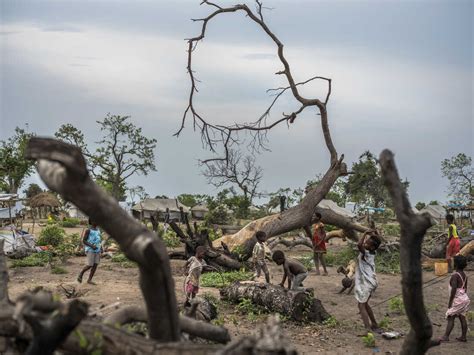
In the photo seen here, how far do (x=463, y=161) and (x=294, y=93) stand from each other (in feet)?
155

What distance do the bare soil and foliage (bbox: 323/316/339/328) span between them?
0.06m

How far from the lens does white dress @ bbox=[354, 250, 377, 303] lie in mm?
10812

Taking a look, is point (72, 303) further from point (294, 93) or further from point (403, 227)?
point (294, 93)

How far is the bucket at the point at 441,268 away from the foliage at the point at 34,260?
1090cm

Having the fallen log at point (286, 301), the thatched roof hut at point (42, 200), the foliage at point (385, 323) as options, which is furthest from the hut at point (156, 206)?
the foliage at point (385, 323)

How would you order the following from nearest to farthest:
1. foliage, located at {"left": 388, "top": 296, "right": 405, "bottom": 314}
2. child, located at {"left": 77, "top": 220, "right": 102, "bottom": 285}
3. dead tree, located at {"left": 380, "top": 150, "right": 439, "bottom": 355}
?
1. dead tree, located at {"left": 380, "top": 150, "right": 439, "bottom": 355}
2. foliage, located at {"left": 388, "top": 296, "right": 405, "bottom": 314}
3. child, located at {"left": 77, "top": 220, "right": 102, "bottom": 285}

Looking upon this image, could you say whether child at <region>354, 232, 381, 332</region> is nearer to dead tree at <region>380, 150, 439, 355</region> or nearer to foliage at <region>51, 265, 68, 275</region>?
dead tree at <region>380, 150, 439, 355</region>

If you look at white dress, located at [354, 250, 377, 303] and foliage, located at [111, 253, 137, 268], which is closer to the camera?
white dress, located at [354, 250, 377, 303]

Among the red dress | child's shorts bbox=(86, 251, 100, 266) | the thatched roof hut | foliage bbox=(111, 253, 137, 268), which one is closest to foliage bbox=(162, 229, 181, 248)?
foliage bbox=(111, 253, 137, 268)

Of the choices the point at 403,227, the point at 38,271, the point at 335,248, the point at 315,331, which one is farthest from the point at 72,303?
the point at 335,248

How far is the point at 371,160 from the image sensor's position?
5634cm

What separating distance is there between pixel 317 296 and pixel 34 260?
8467mm

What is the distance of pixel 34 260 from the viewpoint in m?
18.1

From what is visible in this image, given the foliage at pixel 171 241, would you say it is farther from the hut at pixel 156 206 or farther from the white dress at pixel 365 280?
the hut at pixel 156 206
